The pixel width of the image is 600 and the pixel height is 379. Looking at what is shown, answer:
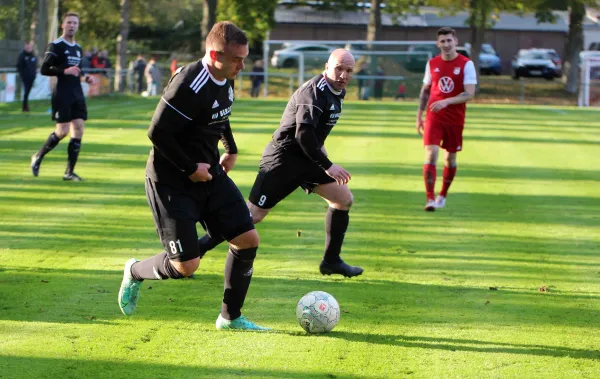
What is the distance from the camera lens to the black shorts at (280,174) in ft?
26.2

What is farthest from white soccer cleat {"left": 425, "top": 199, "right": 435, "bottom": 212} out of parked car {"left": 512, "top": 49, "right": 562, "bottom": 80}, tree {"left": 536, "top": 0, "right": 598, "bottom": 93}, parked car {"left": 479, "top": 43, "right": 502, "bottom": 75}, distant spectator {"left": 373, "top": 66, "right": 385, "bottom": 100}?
parked car {"left": 479, "top": 43, "right": 502, "bottom": 75}

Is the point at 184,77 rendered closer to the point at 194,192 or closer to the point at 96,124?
the point at 194,192

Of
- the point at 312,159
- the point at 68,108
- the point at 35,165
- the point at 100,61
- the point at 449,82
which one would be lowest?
the point at 100,61

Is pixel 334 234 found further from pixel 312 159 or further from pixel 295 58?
pixel 295 58

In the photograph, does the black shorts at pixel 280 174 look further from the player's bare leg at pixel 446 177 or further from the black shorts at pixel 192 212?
the player's bare leg at pixel 446 177

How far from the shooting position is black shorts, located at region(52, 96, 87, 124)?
13242 mm

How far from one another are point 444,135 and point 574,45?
41.5 m

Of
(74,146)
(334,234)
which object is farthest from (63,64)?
(334,234)

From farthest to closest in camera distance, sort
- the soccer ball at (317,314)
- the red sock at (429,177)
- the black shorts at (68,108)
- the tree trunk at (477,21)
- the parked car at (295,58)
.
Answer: the tree trunk at (477,21) → the parked car at (295,58) → the black shorts at (68,108) → the red sock at (429,177) → the soccer ball at (317,314)

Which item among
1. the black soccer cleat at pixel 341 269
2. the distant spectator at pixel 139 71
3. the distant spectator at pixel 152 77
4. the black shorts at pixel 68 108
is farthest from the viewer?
the distant spectator at pixel 139 71

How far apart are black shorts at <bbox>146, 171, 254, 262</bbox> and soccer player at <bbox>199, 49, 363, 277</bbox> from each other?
1.06 metres

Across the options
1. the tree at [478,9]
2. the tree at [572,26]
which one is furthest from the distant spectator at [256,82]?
the tree at [572,26]

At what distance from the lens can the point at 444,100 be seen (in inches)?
448

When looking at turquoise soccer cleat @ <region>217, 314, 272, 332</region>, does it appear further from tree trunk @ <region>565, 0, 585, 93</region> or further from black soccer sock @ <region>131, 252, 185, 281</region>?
tree trunk @ <region>565, 0, 585, 93</region>
